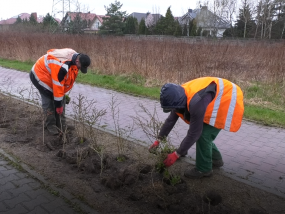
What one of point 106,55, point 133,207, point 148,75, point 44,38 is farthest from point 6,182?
point 44,38

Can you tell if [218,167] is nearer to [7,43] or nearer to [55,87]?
[55,87]

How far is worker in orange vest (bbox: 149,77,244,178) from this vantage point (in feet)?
9.79

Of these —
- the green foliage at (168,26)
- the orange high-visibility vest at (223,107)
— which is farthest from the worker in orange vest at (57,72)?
the green foliage at (168,26)

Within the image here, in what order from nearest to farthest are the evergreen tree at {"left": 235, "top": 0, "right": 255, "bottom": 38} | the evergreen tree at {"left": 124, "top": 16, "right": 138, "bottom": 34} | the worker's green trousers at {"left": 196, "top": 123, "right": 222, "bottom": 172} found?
the worker's green trousers at {"left": 196, "top": 123, "right": 222, "bottom": 172}
the evergreen tree at {"left": 124, "top": 16, "right": 138, "bottom": 34}
the evergreen tree at {"left": 235, "top": 0, "right": 255, "bottom": 38}

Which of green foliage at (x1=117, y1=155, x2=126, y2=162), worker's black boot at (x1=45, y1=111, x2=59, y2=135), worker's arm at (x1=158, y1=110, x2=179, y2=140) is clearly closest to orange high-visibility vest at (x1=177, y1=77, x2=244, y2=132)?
worker's arm at (x1=158, y1=110, x2=179, y2=140)

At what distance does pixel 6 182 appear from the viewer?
3504mm

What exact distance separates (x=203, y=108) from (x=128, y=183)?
1.26 metres

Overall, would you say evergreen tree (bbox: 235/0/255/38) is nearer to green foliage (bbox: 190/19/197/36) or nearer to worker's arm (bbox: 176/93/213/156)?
green foliage (bbox: 190/19/197/36)

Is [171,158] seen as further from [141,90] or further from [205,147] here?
[141,90]

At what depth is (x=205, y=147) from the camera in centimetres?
343

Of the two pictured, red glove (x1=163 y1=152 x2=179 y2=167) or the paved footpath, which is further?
the paved footpath

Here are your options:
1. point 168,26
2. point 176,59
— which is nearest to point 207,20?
point 168,26

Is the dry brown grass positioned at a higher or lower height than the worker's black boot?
higher

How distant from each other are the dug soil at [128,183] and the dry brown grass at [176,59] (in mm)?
5420
